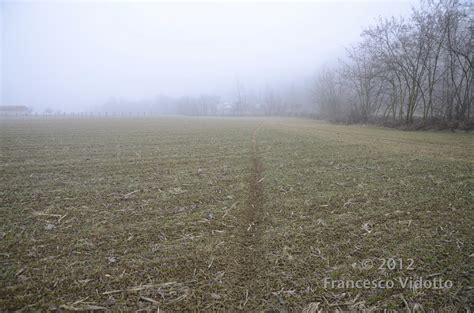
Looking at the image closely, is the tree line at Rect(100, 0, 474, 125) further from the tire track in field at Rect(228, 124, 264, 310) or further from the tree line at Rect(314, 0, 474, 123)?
the tire track in field at Rect(228, 124, 264, 310)

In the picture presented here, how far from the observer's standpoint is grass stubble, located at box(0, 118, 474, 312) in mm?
2496

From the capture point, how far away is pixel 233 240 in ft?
11.7

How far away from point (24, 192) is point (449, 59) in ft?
125

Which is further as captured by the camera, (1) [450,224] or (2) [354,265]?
(1) [450,224]

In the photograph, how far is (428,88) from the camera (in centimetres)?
2675

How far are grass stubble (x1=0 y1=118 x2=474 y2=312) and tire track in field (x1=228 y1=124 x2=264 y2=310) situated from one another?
2 centimetres

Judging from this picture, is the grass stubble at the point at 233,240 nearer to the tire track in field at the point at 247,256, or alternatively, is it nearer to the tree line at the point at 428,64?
the tire track in field at the point at 247,256

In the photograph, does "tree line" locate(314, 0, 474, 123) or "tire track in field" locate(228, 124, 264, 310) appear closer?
"tire track in field" locate(228, 124, 264, 310)

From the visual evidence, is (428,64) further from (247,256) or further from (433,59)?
(247,256)

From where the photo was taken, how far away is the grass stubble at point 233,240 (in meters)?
2.50

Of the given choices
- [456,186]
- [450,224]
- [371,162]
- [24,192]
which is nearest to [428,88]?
[371,162]

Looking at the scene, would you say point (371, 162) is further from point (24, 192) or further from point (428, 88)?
point (428, 88)

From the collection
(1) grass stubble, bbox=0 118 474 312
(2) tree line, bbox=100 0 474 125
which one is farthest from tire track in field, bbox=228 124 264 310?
(2) tree line, bbox=100 0 474 125

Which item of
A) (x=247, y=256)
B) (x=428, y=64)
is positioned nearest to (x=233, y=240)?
(x=247, y=256)
